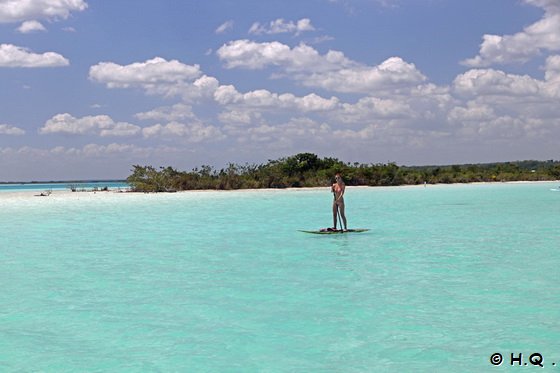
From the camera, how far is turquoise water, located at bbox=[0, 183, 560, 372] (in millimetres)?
7324

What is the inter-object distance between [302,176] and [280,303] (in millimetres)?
66025

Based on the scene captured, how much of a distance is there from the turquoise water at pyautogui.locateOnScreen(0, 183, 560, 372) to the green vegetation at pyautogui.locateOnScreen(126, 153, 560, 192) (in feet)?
155

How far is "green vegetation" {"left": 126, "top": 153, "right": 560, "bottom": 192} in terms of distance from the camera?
67.0 meters

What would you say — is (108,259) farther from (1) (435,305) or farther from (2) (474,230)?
(2) (474,230)

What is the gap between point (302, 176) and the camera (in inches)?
2990

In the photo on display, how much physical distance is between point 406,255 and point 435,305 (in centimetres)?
576

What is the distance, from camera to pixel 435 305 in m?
9.66

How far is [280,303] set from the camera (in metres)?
10.0

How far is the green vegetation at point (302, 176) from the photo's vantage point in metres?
67.0

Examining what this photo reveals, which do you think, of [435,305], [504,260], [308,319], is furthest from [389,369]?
[504,260]

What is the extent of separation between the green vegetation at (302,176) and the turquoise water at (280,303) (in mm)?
47365

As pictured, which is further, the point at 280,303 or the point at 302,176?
the point at 302,176

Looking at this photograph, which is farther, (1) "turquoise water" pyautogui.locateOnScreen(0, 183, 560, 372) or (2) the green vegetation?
(2) the green vegetation

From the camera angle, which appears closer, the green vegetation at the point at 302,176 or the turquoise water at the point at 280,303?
the turquoise water at the point at 280,303
